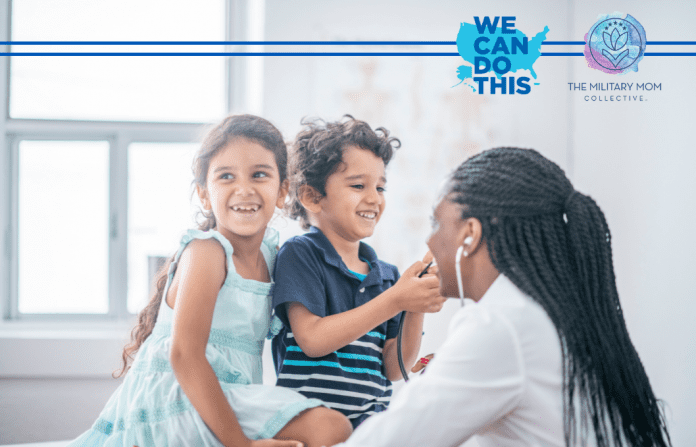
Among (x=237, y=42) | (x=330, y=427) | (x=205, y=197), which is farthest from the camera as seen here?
(x=237, y=42)

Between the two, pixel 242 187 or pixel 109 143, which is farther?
pixel 109 143

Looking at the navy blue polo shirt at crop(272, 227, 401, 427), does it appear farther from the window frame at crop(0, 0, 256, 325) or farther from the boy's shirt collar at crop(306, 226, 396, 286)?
the window frame at crop(0, 0, 256, 325)

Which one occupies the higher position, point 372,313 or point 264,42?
point 264,42

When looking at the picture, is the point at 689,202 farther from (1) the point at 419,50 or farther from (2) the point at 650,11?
(1) the point at 419,50

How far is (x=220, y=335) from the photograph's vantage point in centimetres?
108

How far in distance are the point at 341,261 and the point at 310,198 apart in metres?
0.17

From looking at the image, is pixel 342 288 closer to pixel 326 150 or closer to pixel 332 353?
pixel 332 353

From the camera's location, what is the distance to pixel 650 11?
1.73m

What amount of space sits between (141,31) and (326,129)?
131cm

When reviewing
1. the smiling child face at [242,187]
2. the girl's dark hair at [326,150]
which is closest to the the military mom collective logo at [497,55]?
the girl's dark hair at [326,150]

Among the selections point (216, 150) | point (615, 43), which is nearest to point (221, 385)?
point (216, 150)

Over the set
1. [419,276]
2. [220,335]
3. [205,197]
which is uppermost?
[205,197]

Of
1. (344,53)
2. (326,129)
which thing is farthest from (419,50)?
(326,129)

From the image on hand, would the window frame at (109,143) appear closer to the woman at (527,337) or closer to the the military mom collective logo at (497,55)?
the the military mom collective logo at (497,55)
